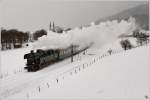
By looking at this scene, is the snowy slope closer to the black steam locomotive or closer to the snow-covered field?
the snow-covered field

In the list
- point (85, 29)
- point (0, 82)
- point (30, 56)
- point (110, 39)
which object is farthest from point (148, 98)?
point (110, 39)

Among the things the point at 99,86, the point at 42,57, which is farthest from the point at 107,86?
the point at 42,57

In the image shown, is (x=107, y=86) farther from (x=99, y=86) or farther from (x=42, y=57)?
(x=42, y=57)

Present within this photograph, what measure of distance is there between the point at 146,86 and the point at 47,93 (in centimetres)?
839

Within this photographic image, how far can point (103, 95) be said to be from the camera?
60.6ft

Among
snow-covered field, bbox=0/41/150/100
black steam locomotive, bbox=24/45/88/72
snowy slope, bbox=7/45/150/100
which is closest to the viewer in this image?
snowy slope, bbox=7/45/150/100

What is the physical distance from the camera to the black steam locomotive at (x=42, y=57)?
3772 cm

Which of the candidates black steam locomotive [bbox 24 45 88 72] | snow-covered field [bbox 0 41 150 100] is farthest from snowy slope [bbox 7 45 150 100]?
black steam locomotive [bbox 24 45 88 72]

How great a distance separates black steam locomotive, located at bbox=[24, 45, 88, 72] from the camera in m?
37.7

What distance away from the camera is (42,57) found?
129 feet

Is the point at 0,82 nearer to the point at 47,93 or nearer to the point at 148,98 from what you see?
the point at 47,93

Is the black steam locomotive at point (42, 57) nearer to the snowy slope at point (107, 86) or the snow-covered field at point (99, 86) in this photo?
the snow-covered field at point (99, 86)

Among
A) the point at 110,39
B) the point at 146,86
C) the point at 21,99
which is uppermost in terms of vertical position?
the point at 110,39

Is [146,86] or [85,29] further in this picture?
[85,29]
